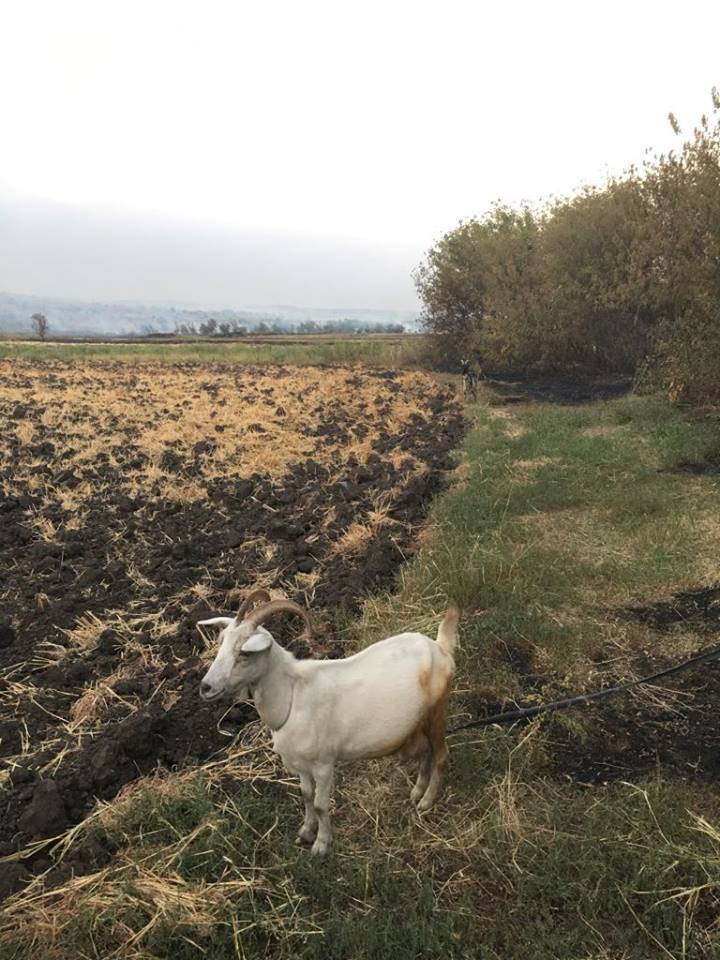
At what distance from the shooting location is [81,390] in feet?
65.6

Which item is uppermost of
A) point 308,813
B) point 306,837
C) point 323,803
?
point 323,803

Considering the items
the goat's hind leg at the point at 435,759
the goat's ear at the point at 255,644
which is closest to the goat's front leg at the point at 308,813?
the goat's hind leg at the point at 435,759

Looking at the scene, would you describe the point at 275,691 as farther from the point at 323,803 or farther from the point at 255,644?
the point at 323,803

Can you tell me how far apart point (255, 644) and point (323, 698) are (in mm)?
525

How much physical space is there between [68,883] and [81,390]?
1918 centimetres

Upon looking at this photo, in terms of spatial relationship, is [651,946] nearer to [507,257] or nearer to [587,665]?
[587,665]

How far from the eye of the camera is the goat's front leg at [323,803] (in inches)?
127

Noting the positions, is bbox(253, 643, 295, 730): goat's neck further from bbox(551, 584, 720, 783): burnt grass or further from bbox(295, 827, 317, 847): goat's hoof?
bbox(551, 584, 720, 783): burnt grass

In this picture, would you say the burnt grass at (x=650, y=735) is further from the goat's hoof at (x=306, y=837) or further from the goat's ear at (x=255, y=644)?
the goat's ear at (x=255, y=644)

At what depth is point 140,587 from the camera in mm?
6523

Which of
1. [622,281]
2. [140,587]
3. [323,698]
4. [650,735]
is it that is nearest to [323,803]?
[323,698]

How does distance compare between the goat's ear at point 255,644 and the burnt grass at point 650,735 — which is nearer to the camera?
the goat's ear at point 255,644

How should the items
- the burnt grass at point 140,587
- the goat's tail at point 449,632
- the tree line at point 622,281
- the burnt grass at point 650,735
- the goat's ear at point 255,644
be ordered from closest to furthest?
the goat's ear at point 255,644
the goat's tail at point 449,632
the burnt grass at point 650,735
the burnt grass at point 140,587
the tree line at point 622,281

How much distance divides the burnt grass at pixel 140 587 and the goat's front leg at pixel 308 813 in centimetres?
104
